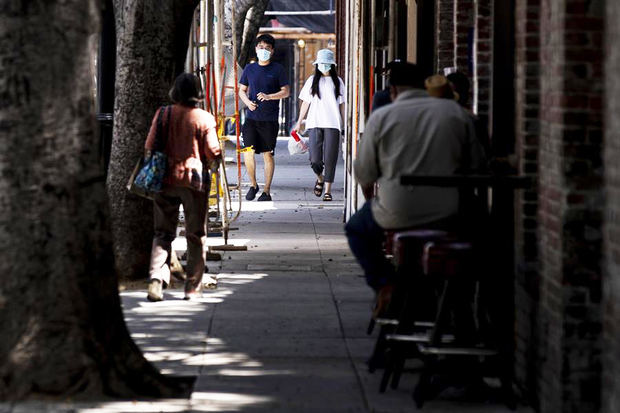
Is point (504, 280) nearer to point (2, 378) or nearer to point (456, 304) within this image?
point (456, 304)

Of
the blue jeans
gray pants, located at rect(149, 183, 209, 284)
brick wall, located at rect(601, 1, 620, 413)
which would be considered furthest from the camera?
gray pants, located at rect(149, 183, 209, 284)

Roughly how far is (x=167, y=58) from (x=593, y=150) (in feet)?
18.4

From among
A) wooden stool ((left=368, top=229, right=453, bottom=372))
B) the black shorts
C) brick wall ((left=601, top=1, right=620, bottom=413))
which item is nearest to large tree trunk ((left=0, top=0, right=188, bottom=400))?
wooden stool ((left=368, top=229, right=453, bottom=372))

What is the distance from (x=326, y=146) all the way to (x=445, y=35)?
671cm

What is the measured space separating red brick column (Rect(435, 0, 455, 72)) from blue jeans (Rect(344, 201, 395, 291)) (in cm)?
410

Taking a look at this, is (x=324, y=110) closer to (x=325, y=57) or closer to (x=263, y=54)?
(x=325, y=57)

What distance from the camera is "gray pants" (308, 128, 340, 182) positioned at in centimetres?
1892

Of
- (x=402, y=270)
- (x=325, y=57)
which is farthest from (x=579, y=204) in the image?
(x=325, y=57)

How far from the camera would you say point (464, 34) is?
11.0 metres

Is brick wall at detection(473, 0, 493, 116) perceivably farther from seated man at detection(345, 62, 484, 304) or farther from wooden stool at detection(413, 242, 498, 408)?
wooden stool at detection(413, 242, 498, 408)

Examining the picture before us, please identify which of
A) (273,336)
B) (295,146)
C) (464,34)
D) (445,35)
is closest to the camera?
(273,336)

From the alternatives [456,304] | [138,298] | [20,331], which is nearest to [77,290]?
[20,331]

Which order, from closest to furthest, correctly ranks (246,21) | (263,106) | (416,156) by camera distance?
1. (416,156)
2. (263,106)
3. (246,21)

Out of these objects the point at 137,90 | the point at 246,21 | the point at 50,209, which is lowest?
the point at 50,209
